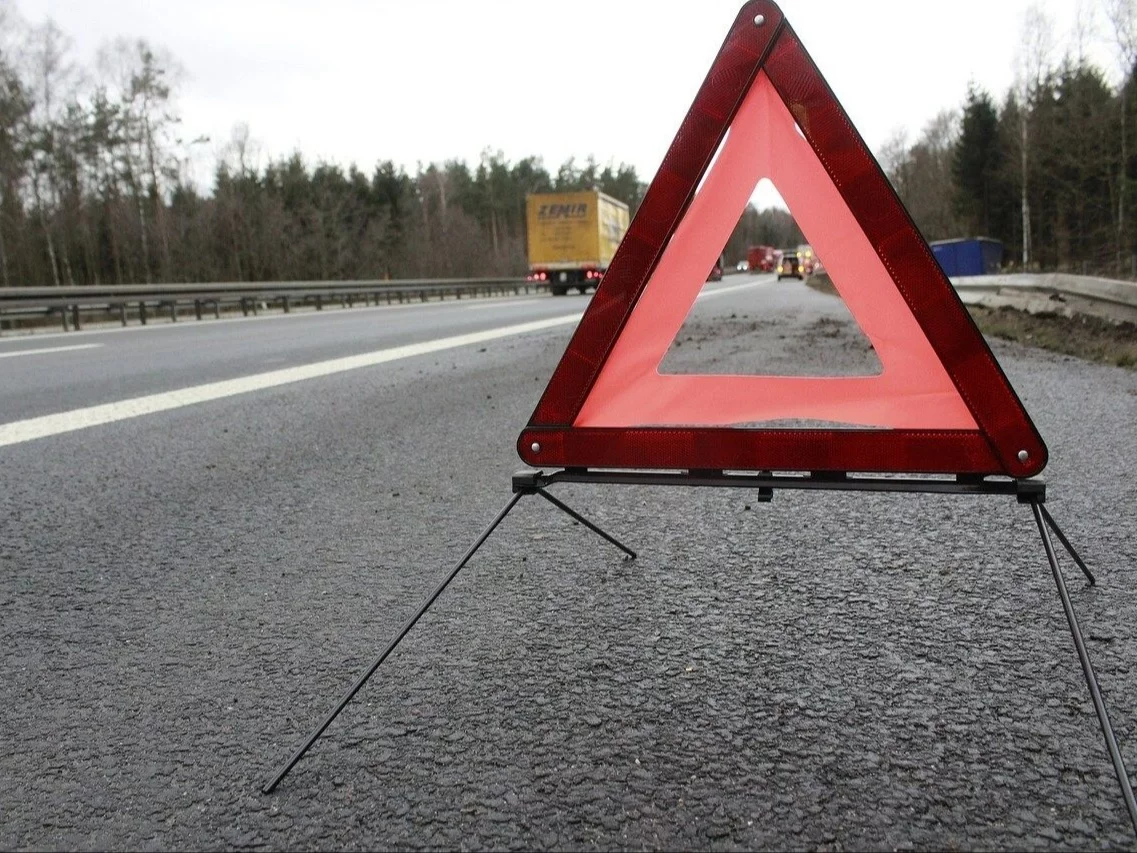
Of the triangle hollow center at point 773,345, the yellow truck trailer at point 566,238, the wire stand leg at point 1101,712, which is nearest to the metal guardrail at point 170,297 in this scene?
the yellow truck trailer at point 566,238

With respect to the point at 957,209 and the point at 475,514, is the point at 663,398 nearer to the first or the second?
the point at 475,514

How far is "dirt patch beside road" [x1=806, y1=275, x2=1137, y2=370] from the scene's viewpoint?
719 cm

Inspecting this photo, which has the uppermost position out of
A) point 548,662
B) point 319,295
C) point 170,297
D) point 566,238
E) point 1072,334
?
point 566,238

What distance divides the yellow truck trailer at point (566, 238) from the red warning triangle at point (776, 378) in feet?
116

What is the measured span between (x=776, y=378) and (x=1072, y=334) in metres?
7.69

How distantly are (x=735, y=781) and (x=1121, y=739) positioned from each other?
27.8 inches

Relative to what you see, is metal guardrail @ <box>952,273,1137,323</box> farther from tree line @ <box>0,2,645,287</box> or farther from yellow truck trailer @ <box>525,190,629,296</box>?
tree line @ <box>0,2,645,287</box>

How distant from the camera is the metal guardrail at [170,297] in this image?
52.9 ft

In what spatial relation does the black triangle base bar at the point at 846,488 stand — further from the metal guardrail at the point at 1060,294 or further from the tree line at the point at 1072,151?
the tree line at the point at 1072,151

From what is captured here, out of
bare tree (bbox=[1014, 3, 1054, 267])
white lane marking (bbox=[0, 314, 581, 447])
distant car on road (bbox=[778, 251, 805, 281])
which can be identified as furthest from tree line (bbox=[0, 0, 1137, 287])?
white lane marking (bbox=[0, 314, 581, 447])

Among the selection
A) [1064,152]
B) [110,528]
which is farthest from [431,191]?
[110,528]

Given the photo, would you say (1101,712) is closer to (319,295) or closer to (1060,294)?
(1060,294)

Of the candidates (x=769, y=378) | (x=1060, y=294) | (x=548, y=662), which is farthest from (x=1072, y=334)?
(x=548, y=662)

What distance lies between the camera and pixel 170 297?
1973 cm
